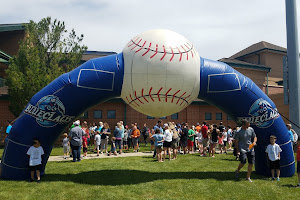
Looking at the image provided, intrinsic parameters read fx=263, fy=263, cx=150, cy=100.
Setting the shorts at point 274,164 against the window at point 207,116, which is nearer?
the shorts at point 274,164

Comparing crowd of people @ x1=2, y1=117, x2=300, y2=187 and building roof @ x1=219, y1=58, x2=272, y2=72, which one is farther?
building roof @ x1=219, y1=58, x2=272, y2=72

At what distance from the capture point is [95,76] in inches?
288

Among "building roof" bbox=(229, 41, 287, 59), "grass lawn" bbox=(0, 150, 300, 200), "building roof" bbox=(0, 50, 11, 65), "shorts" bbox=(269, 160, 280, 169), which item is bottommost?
"grass lawn" bbox=(0, 150, 300, 200)

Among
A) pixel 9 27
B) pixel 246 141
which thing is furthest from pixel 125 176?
pixel 9 27

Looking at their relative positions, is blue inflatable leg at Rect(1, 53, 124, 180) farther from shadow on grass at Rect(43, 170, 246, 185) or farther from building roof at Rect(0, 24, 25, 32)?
building roof at Rect(0, 24, 25, 32)

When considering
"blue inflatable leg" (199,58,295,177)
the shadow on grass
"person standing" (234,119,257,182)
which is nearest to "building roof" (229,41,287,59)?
"blue inflatable leg" (199,58,295,177)

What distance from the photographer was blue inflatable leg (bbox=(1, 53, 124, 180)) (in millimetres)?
7320

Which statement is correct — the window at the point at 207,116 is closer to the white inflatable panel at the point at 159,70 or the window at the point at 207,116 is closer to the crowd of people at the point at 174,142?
the crowd of people at the point at 174,142

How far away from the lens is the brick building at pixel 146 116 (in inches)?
923

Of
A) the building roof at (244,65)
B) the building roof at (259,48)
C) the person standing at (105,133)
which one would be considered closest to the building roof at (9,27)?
the person standing at (105,133)

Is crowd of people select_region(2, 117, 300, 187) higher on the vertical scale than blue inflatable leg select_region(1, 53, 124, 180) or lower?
lower

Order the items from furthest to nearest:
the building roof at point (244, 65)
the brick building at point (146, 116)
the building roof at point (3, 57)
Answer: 1. the building roof at point (244, 65)
2. the brick building at point (146, 116)
3. the building roof at point (3, 57)

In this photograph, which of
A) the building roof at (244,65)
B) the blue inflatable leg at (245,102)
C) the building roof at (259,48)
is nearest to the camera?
the blue inflatable leg at (245,102)

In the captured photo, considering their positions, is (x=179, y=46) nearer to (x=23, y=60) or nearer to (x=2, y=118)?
(x=23, y=60)
